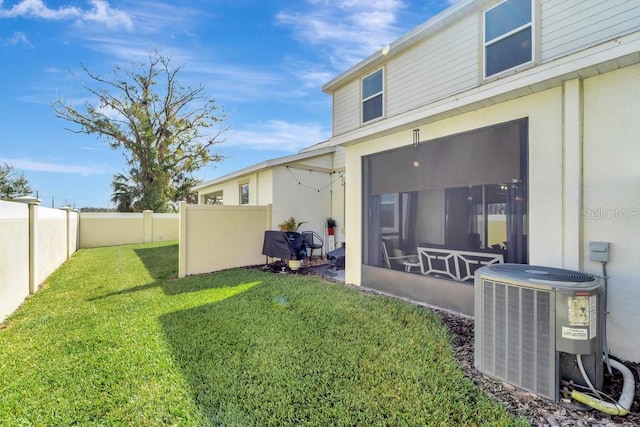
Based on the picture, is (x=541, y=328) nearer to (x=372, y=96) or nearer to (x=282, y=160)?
(x=372, y=96)

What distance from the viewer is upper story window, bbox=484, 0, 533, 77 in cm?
414

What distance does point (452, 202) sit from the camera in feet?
18.6

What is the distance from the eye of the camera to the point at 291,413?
235 cm

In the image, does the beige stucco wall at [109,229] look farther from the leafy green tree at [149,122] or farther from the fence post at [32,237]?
the fence post at [32,237]

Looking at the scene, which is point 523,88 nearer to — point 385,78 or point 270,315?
point 385,78

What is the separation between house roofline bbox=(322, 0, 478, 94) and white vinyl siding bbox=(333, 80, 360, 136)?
25cm

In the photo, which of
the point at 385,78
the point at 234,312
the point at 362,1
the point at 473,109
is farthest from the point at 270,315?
the point at 362,1

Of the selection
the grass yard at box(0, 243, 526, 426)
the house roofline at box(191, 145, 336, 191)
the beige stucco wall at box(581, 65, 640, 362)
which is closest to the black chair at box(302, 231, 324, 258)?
the house roofline at box(191, 145, 336, 191)

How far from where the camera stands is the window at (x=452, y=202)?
4.20 meters

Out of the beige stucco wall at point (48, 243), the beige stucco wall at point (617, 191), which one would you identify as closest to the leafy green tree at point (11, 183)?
the beige stucco wall at point (48, 243)

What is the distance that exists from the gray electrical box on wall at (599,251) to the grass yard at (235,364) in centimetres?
189

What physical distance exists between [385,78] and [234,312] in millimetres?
5445

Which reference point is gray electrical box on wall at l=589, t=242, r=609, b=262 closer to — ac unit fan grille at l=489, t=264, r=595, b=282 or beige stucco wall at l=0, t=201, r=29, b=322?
ac unit fan grille at l=489, t=264, r=595, b=282

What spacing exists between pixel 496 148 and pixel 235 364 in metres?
4.60
